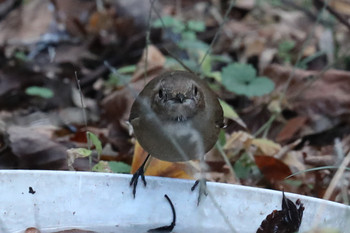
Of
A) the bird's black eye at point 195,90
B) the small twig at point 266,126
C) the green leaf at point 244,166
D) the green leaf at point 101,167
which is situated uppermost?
the bird's black eye at point 195,90

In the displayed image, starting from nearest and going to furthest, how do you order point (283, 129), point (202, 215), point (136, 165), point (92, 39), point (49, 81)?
point (202, 215) → point (136, 165) → point (283, 129) → point (49, 81) → point (92, 39)

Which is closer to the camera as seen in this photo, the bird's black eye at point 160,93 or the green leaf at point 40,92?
the bird's black eye at point 160,93

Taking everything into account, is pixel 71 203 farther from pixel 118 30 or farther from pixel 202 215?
pixel 118 30

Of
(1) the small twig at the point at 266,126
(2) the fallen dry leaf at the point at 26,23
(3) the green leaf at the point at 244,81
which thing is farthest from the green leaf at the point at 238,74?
(2) the fallen dry leaf at the point at 26,23

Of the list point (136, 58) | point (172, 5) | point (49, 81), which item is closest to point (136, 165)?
point (49, 81)

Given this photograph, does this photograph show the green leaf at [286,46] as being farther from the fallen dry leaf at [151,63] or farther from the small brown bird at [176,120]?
the small brown bird at [176,120]

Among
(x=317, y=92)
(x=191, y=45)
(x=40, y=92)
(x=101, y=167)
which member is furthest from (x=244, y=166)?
(x=40, y=92)

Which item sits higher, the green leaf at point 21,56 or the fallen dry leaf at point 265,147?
the fallen dry leaf at point 265,147
